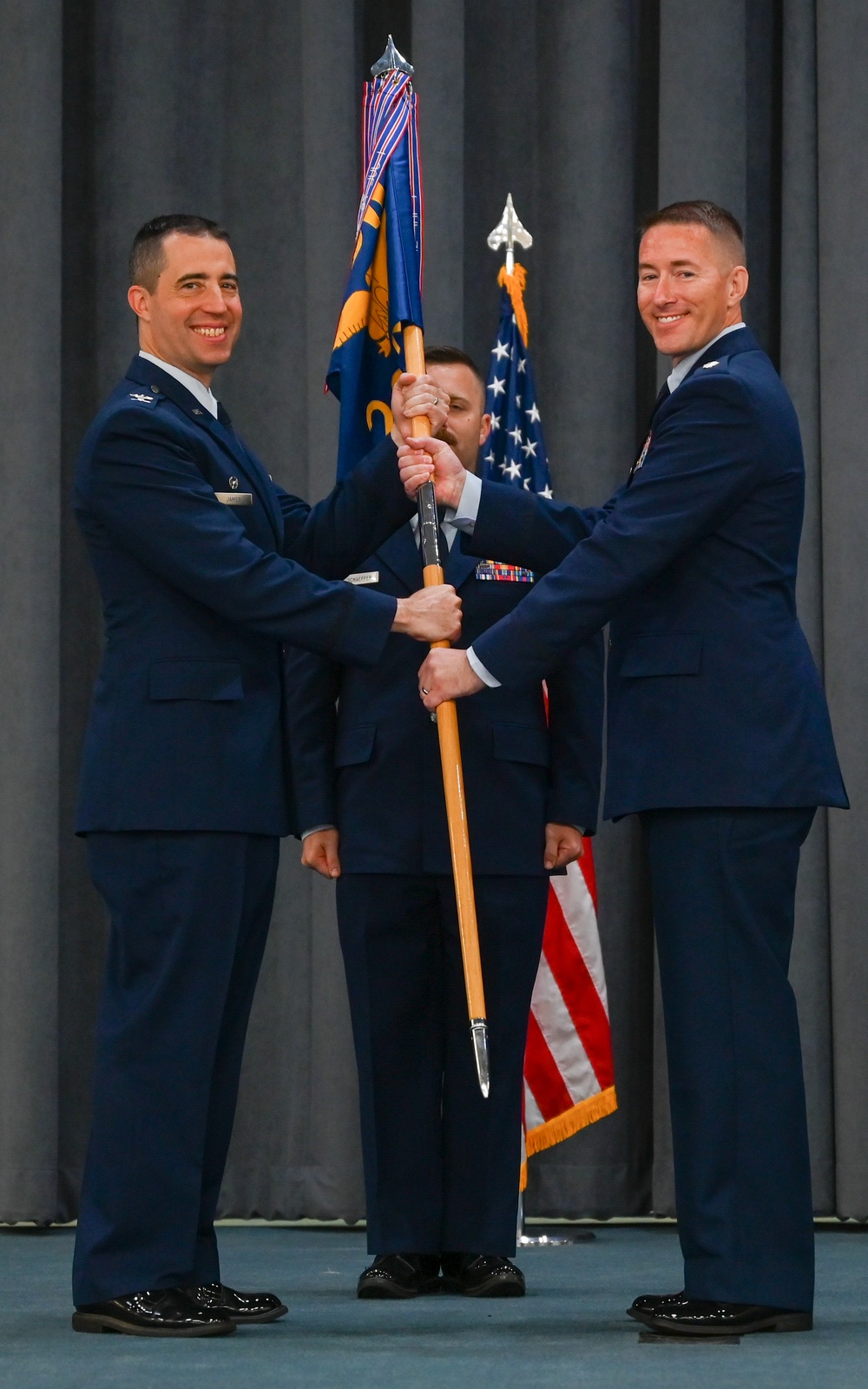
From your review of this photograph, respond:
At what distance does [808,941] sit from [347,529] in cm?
162

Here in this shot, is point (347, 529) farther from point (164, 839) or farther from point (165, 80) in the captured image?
point (165, 80)

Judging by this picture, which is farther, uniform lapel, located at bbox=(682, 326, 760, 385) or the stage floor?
uniform lapel, located at bbox=(682, 326, 760, 385)

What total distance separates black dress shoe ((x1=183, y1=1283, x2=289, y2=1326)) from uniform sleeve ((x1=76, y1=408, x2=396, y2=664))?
986mm

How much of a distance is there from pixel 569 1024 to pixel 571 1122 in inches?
8.4

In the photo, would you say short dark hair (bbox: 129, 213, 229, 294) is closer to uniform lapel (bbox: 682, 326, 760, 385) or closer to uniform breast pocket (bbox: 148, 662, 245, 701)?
uniform breast pocket (bbox: 148, 662, 245, 701)

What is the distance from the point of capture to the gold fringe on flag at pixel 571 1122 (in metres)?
3.96

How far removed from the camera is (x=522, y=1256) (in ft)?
12.0

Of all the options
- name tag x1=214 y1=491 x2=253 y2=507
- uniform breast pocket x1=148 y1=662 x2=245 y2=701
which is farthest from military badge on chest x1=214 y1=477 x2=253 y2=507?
uniform breast pocket x1=148 y1=662 x2=245 y2=701

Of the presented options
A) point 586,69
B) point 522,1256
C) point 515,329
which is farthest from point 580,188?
point 522,1256

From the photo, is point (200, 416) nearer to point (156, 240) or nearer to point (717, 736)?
point (156, 240)

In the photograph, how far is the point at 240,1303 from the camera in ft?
8.88

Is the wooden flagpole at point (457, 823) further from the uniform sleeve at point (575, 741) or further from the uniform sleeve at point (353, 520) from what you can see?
the uniform sleeve at point (575, 741)

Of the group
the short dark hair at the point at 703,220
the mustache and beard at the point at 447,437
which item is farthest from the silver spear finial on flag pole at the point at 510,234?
the short dark hair at the point at 703,220

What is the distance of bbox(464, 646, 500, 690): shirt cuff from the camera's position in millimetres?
2824
